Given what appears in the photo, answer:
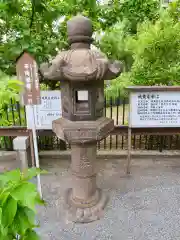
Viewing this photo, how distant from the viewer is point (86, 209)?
9.48 feet

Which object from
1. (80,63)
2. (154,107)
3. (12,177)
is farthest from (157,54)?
(12,177)

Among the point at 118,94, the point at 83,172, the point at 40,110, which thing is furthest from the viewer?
the point at 118,94

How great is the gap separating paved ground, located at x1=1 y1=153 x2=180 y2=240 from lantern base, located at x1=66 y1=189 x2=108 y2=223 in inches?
3.0

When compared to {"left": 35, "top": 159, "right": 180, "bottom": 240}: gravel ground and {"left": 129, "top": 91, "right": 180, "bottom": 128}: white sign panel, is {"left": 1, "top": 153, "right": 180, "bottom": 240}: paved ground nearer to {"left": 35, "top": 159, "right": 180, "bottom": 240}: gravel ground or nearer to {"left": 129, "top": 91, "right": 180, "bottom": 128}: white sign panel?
{"left": 35, "top": 159, "right": 180, "bottom": 240}: gravel ground

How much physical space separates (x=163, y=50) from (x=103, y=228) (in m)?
3.63

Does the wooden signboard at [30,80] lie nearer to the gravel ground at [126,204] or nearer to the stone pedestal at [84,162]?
the stone pedestal at [84,162]

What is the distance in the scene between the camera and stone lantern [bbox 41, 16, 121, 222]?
2.31 metres

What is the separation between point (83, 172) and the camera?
284 centimetres

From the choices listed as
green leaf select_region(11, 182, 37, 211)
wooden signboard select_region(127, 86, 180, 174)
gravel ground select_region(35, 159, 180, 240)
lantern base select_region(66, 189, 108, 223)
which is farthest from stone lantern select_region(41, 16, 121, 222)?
green leaf select_region(11, 182, 37, 211)

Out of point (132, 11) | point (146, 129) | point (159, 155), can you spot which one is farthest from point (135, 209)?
point (132, 11)

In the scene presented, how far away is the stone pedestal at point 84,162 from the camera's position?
2.52 m

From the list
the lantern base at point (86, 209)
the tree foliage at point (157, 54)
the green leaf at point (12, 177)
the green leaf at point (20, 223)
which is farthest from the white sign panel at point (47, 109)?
the green leaf at point (20, 223)

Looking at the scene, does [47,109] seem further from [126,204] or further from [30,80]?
[126,204]

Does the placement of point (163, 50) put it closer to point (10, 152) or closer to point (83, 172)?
point (83, 172)
